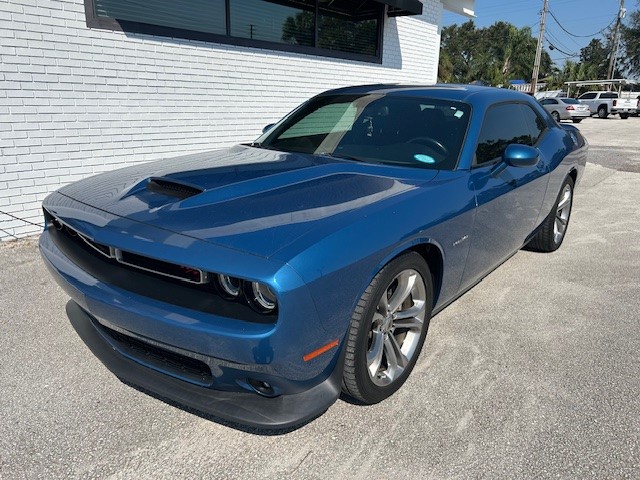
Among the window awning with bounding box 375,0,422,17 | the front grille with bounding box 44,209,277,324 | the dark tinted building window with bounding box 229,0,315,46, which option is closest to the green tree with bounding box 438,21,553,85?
the window awning with bounding box 375,0,422,17

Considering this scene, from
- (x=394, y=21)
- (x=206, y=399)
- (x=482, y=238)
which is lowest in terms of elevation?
(x=206, y=399)

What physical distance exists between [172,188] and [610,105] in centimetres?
3517

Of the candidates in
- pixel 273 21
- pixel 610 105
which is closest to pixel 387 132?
pixel 273 21

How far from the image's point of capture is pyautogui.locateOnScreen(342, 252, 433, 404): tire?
2.07m

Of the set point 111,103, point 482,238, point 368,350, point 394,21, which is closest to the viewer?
point 368,350

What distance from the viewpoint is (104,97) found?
17.6 ft

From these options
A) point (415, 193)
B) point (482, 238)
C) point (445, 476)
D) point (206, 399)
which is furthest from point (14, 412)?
point (482, 238)

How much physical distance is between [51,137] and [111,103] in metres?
0.79

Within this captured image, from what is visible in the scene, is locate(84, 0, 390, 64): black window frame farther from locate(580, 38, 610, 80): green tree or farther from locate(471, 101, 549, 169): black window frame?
locate(580, 38, 610, 80): green tree

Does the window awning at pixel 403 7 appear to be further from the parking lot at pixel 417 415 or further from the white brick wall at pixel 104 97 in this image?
the parking lot at pixel 417 415

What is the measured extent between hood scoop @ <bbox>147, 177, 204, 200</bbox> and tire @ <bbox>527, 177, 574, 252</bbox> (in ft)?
10.6

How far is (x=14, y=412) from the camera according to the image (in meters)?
2.34

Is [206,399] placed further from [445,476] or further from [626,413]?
[626,413]

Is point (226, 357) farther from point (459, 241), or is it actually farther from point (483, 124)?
point (483, 124)
